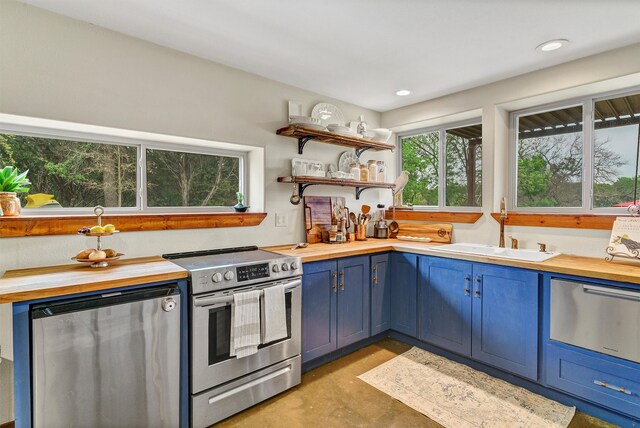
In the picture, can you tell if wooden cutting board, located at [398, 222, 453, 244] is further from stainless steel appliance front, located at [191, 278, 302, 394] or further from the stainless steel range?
stainless steel appliance front, located at [191, 278, 302, 394]

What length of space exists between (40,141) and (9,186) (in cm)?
41

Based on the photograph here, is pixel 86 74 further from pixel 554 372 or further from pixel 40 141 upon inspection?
pixel 554 372

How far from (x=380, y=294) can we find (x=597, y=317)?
4.82 ft

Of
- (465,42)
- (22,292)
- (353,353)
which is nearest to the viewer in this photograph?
(22,292)

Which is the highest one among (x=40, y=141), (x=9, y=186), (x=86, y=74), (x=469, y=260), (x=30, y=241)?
(x=86, y=74)

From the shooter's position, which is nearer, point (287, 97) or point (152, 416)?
point (152, 416)

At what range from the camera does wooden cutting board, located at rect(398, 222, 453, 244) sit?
10.5ft

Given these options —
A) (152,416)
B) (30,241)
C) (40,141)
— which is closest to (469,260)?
(152,416)

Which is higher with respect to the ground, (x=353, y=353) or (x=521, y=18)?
(x=521, y=18)

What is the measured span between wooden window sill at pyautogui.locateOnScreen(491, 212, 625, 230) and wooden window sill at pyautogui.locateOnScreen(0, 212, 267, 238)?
83.4 inches

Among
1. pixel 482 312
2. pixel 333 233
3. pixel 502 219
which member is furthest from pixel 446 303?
pixel 333 233

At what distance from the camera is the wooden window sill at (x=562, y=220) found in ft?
7.62

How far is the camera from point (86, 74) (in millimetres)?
1956

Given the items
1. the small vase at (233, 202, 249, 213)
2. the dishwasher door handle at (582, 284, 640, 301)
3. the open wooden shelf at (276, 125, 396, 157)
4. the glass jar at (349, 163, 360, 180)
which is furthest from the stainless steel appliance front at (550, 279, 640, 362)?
the small vase at (233, 202, 249, 213)
